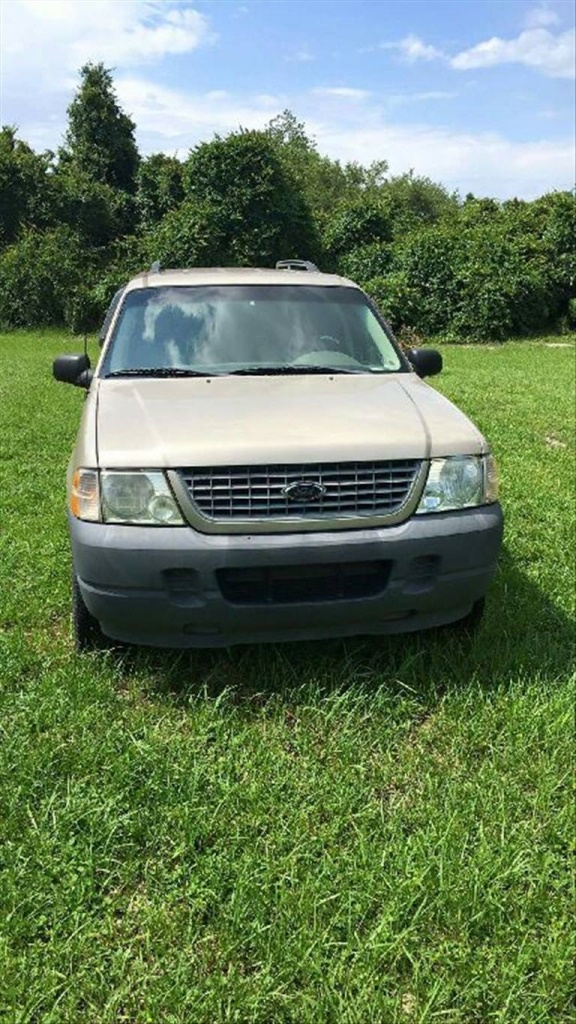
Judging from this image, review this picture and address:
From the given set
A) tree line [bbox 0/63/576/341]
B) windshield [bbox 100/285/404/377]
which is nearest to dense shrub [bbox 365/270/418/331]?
tree line [bbox 0/63/576/341]

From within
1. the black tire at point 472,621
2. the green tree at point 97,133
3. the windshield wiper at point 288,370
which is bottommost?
the black tire at point 472,621

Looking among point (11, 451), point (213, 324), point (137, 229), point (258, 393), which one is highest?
point (137, 229)

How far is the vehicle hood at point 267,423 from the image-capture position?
9.28 ft

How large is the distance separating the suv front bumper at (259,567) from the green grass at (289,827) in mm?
324

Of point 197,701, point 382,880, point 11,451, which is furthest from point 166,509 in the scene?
point 11,451

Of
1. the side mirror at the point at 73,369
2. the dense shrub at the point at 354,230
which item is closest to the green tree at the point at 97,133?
the dense shrub at the point at 354,230

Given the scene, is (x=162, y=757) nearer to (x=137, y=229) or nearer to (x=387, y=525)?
(x=387, y=525)

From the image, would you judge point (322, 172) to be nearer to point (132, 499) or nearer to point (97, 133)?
point (97, 133)

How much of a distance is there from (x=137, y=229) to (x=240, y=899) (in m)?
26.5

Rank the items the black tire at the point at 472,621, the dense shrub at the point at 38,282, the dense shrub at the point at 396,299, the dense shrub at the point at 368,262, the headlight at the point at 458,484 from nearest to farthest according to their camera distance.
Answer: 1. the headlight at the point at 458,484
2. the black tire at the point at 472,621
3. the dense shrub at the point at 396,299
4. the dense shrub at the point at 368,262
5. the dense shrub at the point at 38,282

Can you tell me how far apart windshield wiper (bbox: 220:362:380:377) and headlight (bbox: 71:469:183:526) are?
1022 mm

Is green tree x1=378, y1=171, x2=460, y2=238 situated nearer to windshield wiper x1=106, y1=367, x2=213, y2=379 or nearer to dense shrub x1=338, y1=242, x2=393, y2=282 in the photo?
dense shrub x1=338, y1=242, x2=393, y2=282

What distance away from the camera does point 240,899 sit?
2.10 metres

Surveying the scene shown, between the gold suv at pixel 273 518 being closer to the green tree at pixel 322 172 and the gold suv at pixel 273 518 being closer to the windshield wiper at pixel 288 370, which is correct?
the windshield wiper at pixel 288 370
